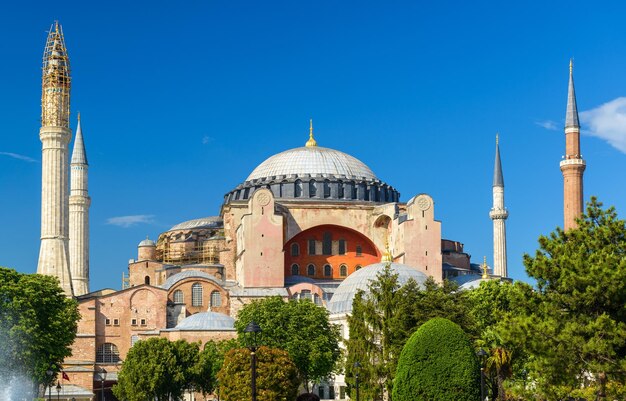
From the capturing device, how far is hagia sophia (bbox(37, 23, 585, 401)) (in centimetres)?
5697

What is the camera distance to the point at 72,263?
69.9 m

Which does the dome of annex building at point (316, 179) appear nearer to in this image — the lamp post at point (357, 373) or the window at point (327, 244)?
the window at point (327, 244)

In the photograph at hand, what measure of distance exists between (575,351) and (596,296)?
1.43m

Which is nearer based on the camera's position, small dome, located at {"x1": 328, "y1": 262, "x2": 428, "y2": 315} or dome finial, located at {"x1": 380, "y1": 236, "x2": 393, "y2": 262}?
small dome, located at {"x1": 328, "y1": 262, "x2": 428, "y2": 315}

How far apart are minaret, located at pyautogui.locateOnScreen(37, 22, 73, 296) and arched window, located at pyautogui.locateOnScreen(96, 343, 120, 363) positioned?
131 inches

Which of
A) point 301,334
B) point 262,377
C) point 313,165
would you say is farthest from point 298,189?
point 262,377

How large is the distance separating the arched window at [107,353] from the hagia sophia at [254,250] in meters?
0.06

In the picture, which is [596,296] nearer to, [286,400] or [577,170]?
[286,400]

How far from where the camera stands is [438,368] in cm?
2958

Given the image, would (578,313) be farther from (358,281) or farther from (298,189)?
(298,189)

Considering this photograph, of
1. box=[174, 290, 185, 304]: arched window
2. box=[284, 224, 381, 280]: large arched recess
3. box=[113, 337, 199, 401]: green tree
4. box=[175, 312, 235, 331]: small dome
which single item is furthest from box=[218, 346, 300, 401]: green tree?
box=[284, 224, 381, 280]: large arched recess

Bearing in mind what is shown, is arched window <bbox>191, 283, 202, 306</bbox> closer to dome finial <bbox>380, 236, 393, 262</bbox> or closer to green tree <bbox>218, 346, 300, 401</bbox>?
dome finial <bbox>380, 236, 393, 262</bbox>

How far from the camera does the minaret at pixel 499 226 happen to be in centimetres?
7244

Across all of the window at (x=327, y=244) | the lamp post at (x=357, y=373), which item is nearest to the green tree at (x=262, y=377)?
the lamp post at (x=357, y=373)
